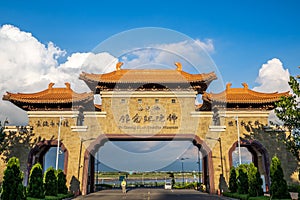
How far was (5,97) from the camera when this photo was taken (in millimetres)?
26797

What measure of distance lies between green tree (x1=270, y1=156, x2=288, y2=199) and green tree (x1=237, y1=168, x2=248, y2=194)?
14.8 ft

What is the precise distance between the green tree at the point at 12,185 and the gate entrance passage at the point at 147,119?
11.2m

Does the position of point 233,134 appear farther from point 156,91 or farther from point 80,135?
point 80,135

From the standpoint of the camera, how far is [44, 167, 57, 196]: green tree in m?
20.5

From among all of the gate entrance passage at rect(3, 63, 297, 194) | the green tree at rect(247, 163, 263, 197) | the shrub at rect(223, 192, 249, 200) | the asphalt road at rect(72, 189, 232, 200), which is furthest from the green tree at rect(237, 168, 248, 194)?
the gate entrance passage at rect(3, 63, 297, 194)

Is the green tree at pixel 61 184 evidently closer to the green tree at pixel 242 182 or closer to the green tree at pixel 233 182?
the green tree at pixel 233 182

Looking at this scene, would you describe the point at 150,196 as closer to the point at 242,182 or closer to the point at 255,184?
the point at 242,182

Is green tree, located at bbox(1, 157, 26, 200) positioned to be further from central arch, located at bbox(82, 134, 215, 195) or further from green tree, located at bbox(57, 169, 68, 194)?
central arch, located at bbox(82, 134, 215, 195)

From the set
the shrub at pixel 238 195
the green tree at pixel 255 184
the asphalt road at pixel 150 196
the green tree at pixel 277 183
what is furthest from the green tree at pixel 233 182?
the green tree at pixel 277 183

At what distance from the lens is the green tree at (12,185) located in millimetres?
14633

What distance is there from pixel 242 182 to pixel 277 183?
4.75m

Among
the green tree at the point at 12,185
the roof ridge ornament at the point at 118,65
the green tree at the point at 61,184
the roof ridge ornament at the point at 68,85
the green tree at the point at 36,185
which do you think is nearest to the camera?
the green tree at the point at 12,185

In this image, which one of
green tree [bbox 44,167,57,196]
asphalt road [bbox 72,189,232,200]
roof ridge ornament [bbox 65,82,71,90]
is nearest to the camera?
green tree [bbox 44,167,57,196]

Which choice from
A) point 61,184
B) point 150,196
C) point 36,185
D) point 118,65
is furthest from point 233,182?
point 118,65
